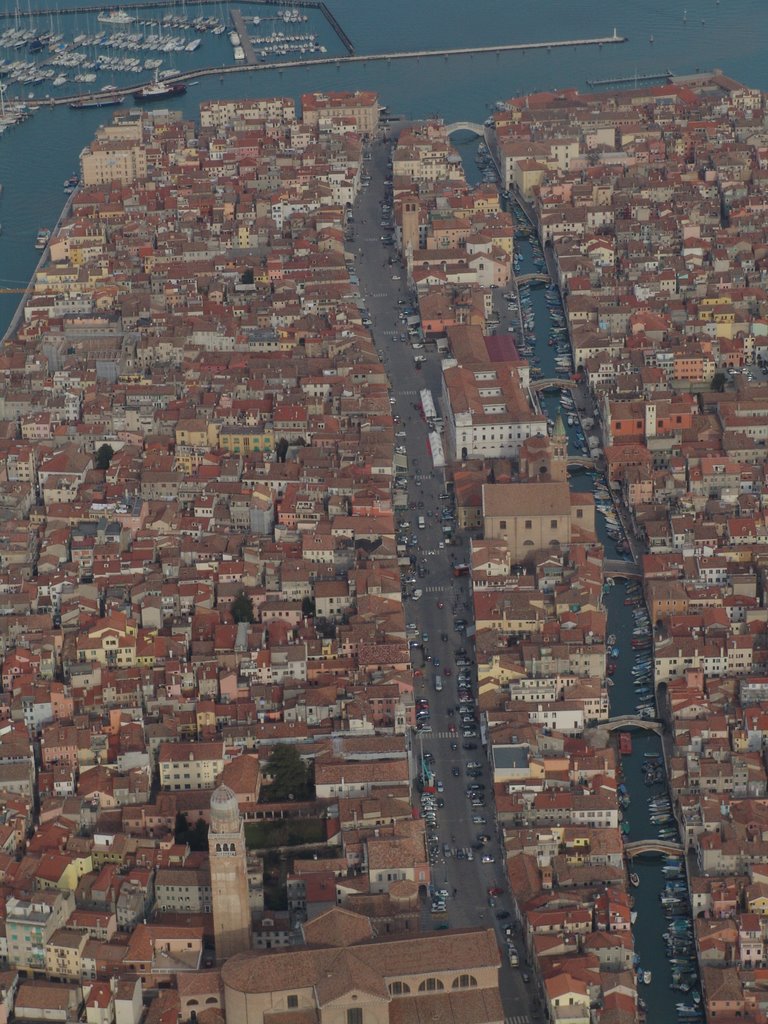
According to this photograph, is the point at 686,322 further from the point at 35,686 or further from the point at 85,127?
the point at 85,127

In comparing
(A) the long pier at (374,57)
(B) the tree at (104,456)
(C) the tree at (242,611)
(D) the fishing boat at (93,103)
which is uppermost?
(A) the long pier at (374,57)

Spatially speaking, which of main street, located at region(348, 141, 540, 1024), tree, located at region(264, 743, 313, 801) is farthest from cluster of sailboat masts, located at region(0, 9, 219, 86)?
tree, located at region(264, 743, 313, 801)

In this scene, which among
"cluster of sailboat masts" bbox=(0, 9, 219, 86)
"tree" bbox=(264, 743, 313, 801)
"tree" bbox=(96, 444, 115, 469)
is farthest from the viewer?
"cluster of sailboat masts" bbox=(0, 9, 219, 86)

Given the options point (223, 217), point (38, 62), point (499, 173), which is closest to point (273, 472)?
point (223, 217)

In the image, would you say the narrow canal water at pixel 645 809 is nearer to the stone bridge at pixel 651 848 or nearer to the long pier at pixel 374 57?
the stone bridge at pixel 651 848

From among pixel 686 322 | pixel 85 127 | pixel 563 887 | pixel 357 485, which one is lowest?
pixel 563 887

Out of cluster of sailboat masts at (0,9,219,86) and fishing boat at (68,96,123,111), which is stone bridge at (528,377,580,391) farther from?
cluster of sailboat masts at (0,9,219,86)

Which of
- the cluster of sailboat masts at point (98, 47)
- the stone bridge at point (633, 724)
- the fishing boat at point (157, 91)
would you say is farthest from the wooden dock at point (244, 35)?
the stone bridge at point (633, 724)
